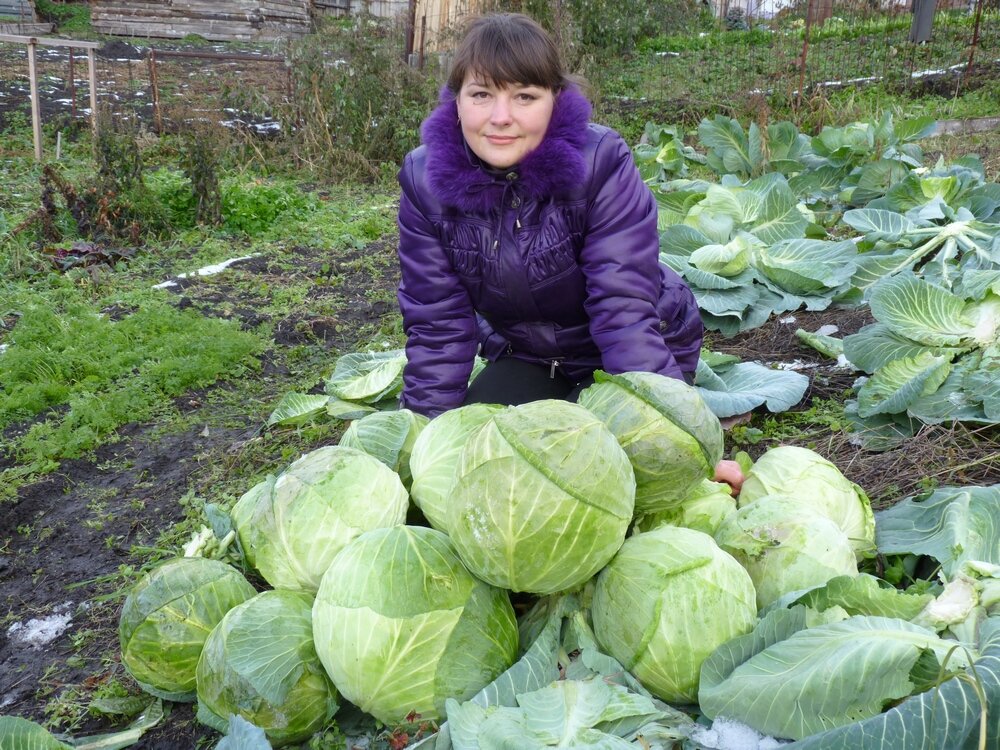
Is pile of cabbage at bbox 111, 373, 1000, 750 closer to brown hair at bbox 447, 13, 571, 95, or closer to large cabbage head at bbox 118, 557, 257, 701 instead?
large cabbage head at bbox 118, 557, 257, 701

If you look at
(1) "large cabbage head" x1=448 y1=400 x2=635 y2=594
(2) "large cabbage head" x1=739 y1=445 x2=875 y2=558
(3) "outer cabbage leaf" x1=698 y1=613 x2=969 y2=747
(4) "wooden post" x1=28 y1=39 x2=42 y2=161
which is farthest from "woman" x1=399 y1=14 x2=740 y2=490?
(4) "wooden post" x1=28 y1=39 x2=42 y2=161

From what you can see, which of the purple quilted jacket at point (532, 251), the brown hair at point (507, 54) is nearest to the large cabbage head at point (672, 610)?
the purple quilted jacket at point (532, 251)

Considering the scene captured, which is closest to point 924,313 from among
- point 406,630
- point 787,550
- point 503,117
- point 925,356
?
point 925,356

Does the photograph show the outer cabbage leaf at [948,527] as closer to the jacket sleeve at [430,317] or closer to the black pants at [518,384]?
the black pants at [518,384]

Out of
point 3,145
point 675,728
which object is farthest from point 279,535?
point 3,145

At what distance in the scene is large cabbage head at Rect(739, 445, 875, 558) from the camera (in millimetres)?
2381

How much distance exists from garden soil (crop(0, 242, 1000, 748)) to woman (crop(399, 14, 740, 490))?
0.96 metres

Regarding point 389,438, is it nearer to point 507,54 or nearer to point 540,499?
point 540,499

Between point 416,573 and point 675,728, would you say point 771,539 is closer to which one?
point 675,728

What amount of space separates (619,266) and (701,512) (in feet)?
3.42

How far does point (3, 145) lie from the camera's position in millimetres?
10633

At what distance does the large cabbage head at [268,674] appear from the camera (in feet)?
6.49

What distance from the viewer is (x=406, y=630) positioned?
75.9 inches

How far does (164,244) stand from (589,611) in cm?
665
